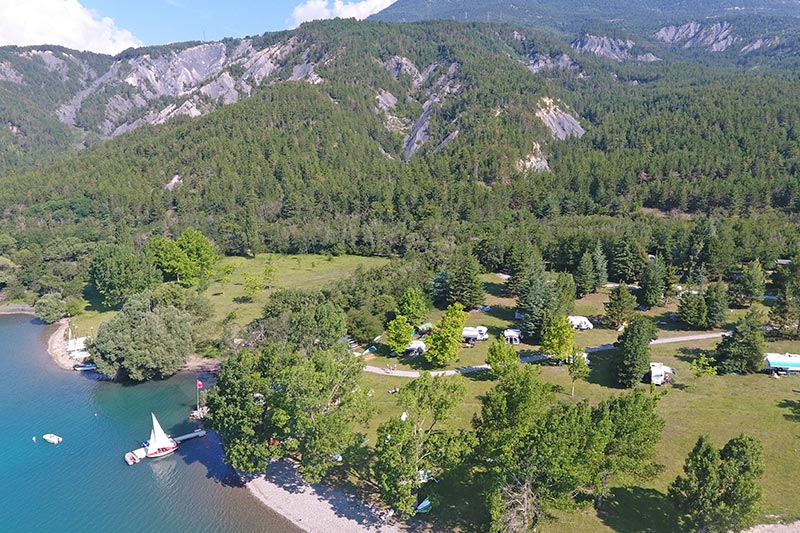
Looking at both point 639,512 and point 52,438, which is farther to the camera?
point 52,438

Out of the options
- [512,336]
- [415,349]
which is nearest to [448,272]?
[512,336]

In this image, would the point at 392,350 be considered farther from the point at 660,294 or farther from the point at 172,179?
the point at 172,179

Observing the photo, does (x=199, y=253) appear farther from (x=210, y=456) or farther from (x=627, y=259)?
(x=627, y=259)

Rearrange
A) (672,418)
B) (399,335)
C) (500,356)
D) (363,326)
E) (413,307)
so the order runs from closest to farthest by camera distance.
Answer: (672,418) < (500,356) < (399,335) < (363,326) < (413,307)

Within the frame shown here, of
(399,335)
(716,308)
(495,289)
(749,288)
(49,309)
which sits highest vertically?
(49,309)

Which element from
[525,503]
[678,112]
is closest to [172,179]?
[525,503]

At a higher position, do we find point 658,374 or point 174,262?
point 174,262

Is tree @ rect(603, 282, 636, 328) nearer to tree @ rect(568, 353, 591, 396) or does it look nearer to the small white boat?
tree @ rect(568, 353, 591, 396)

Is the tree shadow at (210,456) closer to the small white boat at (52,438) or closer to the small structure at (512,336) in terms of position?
the small white boat at (52,438)
